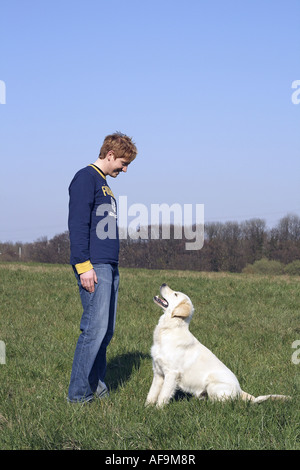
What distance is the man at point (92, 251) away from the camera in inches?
179

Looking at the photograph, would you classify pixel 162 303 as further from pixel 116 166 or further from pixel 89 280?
pixel 116 166

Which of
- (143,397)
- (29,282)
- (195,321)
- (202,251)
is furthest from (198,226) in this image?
(143,397)

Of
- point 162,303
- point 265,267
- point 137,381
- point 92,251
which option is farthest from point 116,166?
point 265,267

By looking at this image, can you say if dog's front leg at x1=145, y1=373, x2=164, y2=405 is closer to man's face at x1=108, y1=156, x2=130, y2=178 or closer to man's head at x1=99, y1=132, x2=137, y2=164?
man's face at x1=108, y1=156, x2=130, y2=178

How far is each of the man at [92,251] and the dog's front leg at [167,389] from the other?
692mm

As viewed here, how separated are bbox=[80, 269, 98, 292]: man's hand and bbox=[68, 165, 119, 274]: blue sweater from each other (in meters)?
0.04

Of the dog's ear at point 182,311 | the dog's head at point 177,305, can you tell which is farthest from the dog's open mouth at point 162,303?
the dog's ear at point 182,311

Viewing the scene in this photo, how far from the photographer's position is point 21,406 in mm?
4512

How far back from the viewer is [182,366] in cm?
476

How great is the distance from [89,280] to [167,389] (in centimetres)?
127

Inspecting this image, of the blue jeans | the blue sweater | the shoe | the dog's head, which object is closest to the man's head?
the blue sweater

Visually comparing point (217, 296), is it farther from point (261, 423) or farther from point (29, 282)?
point (261, 423)
